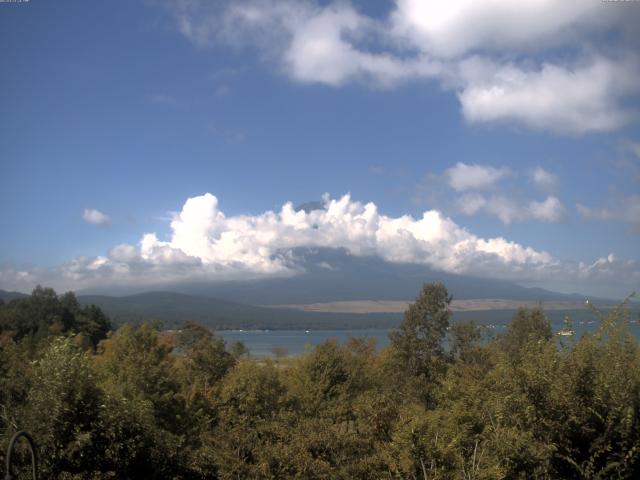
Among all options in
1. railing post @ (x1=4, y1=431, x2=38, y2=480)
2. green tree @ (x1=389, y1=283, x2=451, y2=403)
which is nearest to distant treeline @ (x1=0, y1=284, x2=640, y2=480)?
railing post @ (x1=4, y1=431, x2=38, y2=480)

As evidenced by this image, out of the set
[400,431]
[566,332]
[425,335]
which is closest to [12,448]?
[400,431]

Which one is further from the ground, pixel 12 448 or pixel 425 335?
pixel 12 448

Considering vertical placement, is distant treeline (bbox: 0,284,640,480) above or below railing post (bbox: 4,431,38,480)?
below

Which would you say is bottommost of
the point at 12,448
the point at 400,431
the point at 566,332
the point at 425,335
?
the point at 425,335

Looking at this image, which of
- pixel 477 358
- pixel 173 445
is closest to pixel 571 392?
pixel 173 445

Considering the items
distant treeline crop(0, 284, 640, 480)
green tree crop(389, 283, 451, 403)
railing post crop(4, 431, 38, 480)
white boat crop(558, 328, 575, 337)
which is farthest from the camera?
green tree crop(389, 283, 451, 403)

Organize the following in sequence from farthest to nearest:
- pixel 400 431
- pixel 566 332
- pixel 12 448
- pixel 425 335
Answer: pixel 425 335
pixel 566 332
pixel 400 431
pixel 12 448

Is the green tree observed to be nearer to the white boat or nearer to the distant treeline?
the distant treeline

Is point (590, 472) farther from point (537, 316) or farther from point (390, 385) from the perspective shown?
point (537, 316)

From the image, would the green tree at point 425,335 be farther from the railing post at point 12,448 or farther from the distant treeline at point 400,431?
the railing post at point 12,448

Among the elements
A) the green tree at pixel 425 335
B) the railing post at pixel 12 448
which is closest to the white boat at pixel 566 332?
the railing post at pixel 12 448

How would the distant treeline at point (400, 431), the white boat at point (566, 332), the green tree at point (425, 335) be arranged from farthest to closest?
the green tree at point (425, 335), the white boat at point (566, 332), the distant treeline at point (400, 431)

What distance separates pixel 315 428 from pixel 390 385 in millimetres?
18338

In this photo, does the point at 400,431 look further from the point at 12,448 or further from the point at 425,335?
the point at 425,335
